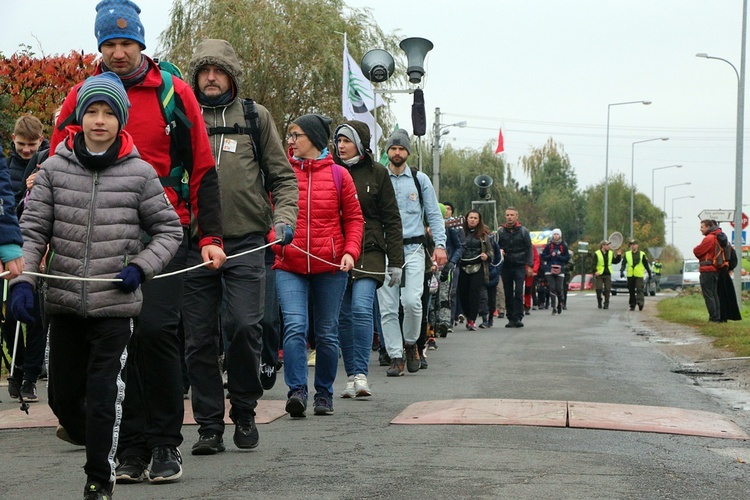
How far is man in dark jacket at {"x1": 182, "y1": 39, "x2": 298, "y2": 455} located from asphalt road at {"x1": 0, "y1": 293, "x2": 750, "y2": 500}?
25 cm

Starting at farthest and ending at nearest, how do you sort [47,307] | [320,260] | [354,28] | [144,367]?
1. [354,28]
2. [320,260]
3. [144,367]
4. [47,307]

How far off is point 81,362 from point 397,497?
4.37ft

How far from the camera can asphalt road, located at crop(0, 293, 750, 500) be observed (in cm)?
501

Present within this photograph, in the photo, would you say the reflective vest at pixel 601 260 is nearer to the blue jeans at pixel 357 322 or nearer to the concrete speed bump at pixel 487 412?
the blue jeans at pixel 357 322

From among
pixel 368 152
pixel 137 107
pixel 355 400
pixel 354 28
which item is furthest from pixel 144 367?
pixel 354 28

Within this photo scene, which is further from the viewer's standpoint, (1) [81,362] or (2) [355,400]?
(2) [355,400]

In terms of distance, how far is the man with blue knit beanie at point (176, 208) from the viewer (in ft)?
17.1

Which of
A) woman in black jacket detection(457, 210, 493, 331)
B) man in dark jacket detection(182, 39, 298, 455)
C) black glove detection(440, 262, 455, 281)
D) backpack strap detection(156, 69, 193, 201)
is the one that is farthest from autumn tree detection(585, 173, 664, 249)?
backpack strap detection(156, 69, 193, 201)

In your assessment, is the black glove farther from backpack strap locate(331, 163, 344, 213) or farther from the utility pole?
backpack strap locate(331, 163, 344, 213)

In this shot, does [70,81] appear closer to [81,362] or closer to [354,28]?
[354,28]

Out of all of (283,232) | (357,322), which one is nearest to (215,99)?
(283,232)

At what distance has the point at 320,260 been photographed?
7629 mm

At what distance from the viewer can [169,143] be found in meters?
5.46

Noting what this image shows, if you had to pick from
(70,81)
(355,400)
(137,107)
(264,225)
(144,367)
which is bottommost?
(355,400)
